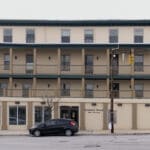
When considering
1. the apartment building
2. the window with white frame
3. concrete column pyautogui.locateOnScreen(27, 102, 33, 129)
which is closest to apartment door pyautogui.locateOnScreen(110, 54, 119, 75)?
the apartment building

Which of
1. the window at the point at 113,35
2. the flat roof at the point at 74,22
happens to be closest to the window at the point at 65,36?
the flat roof at the point at 74,22

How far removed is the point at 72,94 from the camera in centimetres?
5628

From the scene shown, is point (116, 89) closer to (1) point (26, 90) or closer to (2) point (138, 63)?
(2) point (138, 63)

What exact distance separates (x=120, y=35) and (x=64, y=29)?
5.48m

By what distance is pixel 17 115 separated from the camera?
5397 centimetres

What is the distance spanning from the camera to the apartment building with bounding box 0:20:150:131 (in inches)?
2115

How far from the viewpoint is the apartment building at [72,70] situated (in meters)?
53.7

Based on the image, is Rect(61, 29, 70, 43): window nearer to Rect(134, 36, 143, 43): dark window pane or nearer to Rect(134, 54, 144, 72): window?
Rect(134, 36, 143, 43): dark window pane

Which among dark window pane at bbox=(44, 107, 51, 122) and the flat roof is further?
the flat roof

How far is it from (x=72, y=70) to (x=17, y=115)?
23.0 ft

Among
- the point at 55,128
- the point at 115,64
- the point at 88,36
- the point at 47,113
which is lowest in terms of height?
the point at 55,128

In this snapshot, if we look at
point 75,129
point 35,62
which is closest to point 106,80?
point 35,62

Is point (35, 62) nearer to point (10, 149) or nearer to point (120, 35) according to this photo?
point (120, 35)

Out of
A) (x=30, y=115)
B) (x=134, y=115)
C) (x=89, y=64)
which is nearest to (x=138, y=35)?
(x=89, y=64)
